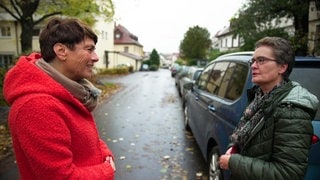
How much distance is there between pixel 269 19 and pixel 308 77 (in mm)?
9394

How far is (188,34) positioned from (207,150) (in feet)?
172

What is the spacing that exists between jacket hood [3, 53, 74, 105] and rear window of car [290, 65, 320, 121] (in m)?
2.33

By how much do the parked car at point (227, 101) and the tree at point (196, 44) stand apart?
4984 centimetres

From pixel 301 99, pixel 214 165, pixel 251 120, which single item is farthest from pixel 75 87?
pixel 214 165

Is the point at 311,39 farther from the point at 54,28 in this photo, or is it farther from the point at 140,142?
the point at 54,28

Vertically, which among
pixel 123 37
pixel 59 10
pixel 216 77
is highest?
pixel 123 37

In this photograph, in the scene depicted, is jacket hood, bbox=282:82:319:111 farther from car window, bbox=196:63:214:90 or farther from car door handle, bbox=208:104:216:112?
car window, bbox=196:63:214:90

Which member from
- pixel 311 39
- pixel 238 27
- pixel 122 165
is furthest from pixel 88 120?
pixel 238 27

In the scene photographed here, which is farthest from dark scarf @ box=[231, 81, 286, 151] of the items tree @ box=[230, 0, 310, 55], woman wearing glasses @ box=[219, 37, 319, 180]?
tree @ box=[230, 0, 310, 55]

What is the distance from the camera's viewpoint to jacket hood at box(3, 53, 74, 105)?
1.47 m

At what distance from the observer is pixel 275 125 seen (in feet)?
5.95

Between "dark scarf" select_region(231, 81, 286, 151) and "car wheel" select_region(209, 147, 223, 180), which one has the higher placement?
"dark scarf" select_region(231, 81, 286, 151)

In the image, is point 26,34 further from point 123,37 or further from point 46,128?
point 123,37

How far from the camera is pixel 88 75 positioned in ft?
6.00
